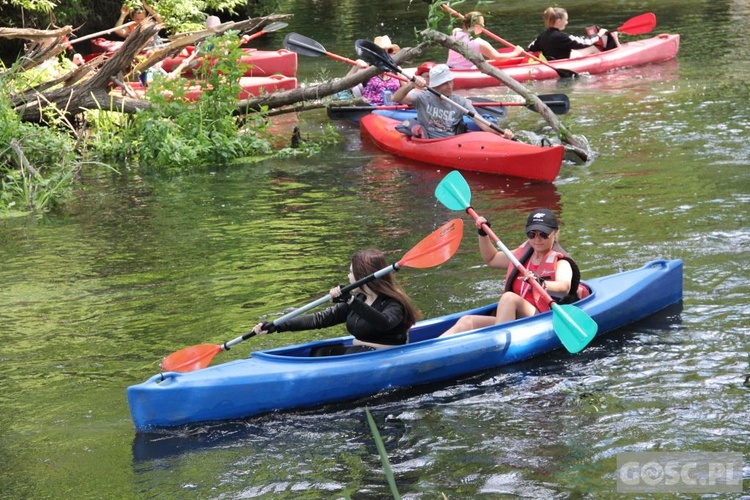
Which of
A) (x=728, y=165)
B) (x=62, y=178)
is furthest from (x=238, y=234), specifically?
(x=728, y=165)

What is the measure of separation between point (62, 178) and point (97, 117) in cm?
174

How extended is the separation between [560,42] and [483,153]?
5.76 metres

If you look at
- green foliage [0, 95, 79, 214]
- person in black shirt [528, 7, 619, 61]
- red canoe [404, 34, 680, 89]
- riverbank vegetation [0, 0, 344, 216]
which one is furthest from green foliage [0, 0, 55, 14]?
person in black shirt [528, 7, 619, 61]

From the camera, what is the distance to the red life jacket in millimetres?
6121

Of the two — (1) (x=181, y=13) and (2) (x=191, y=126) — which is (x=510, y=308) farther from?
(1) (x=181, y=13)

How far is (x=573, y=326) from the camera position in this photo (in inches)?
224

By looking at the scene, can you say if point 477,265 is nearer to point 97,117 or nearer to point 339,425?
point 339,425

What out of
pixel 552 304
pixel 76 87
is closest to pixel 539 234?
pixel 552 304

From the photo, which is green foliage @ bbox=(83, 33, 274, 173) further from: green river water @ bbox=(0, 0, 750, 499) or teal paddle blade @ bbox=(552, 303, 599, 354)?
teal paddle blade @ bbox=(552, 303, 599, 354)

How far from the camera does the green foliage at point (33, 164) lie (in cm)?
974

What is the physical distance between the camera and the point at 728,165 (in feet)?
31.8

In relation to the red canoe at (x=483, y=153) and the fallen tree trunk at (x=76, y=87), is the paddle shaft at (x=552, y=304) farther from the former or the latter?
the fallen tree trunk at (x=76, y=87)

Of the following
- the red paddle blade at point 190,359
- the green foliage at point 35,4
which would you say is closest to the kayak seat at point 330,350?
the red paddle blade at point 190,359

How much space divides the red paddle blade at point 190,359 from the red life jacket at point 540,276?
178 centimetres
